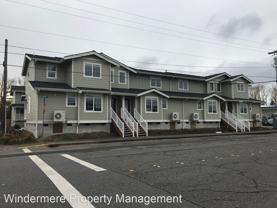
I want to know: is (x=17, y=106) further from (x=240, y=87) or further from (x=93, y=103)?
(x=240, y=87)

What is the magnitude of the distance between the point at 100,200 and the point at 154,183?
180 centimetres

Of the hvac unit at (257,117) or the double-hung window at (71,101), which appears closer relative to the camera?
the double-hung window at (71,101)

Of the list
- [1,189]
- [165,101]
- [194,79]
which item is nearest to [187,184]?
[1,189]

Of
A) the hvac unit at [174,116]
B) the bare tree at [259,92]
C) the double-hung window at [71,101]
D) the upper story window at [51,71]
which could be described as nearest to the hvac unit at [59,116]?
the double-hung window at [71,101]

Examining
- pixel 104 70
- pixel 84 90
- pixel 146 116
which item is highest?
pixel 104 70

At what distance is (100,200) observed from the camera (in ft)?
19.7

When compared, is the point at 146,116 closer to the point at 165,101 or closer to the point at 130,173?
the point at 165,101

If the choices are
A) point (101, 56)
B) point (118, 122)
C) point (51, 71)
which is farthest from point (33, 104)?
point (118, 122)

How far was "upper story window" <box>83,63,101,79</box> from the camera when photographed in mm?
27595

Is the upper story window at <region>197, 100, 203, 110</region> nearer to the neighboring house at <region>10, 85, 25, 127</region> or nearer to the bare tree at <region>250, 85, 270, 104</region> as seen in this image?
the neighboring house at <region>10, 85, 25, 127</region>

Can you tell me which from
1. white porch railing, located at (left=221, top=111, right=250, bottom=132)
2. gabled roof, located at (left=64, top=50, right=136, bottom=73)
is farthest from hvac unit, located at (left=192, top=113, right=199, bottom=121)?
gabled roof, located at (left=64, top=50, right=136, bottom=73)

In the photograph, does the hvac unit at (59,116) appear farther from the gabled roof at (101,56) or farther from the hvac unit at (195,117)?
the hvac unit at (195,117)

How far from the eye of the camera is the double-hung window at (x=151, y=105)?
31413 millimetres

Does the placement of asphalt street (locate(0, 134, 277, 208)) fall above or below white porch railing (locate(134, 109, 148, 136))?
below
